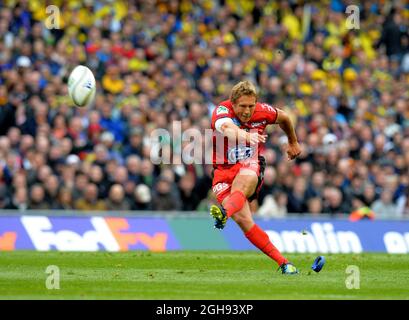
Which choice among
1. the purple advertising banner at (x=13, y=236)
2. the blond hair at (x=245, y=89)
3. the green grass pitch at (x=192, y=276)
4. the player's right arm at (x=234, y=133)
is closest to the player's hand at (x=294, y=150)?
the player's right arm at (x=234, y=133)

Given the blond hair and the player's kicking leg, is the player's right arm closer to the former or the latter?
the blond hair

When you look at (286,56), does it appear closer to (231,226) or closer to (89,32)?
(89,32)

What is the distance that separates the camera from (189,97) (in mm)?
22766

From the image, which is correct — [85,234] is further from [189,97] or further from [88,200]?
[189,97]

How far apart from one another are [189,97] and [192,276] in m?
9.22

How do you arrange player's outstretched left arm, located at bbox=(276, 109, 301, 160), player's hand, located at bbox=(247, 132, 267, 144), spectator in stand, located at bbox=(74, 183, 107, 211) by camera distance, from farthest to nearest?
spectator in stand, located at bbox=(74, 183, 107, 211)
player's outstretched left arm, located at bbox=(276, 109, 301, 160)
player's hand, located at bbox=(247, 132, 267, 144)

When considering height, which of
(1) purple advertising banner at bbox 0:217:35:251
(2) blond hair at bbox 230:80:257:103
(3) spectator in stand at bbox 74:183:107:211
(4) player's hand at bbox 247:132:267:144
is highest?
(2) blond hair at bbox 230:80:257:103

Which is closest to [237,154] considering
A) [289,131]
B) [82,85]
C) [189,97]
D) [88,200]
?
[289,131]

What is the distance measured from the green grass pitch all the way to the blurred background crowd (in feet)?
10.4

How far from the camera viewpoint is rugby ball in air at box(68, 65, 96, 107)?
17.5 meters

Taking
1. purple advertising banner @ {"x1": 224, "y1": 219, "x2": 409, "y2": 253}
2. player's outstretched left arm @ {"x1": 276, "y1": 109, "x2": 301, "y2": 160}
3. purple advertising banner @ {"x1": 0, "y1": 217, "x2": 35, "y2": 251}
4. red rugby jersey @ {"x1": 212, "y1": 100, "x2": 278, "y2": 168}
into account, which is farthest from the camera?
purple advertising banner @ {"x1": 224, "y1": 219, "x2": 409, "y2": 253}

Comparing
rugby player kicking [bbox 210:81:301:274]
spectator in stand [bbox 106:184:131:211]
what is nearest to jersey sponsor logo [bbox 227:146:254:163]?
rugby player kicking [bbox 210:81:301:274]

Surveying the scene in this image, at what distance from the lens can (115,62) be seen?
22953 millimetres

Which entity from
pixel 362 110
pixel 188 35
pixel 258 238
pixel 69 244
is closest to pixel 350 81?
pixel 362 110
